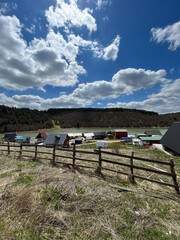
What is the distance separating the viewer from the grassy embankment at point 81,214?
8.49ft

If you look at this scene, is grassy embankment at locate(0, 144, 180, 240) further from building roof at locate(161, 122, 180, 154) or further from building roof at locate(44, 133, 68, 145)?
building roof at locate(44, 133, 68, 145)

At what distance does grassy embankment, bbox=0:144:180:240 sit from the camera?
2.59 metres

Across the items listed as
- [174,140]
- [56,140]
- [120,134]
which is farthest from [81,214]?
[120,134]

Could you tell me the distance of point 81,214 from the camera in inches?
123

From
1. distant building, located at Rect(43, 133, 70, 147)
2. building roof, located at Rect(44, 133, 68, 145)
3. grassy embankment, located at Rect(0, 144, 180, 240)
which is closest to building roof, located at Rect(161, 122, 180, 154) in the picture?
grassy embankment, located at Rect(0, 144, 180, 240)

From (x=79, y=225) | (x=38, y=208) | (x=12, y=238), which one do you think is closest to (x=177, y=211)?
(x=79, y=225)

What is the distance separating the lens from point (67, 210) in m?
3.29

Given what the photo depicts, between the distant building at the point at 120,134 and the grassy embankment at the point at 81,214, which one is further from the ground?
the grassy embankment at the point at 81,214

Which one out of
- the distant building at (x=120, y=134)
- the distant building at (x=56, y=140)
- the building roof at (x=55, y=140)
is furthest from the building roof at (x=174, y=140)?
the distant building at (x=120, y=134)

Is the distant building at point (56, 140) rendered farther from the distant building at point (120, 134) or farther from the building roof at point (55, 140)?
the distant building at point (120, 134)

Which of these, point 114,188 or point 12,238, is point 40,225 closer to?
point 12,238

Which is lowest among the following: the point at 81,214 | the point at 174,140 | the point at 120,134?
the point at 120,134

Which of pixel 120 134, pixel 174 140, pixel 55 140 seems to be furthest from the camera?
pixel 120 134

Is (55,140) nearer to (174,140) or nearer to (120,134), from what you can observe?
(174,140)
